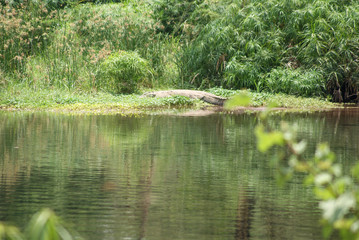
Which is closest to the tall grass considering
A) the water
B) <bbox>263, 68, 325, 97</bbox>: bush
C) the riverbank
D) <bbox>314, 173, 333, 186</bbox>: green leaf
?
the riverbank

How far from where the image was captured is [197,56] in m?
21.2

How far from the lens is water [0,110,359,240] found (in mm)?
4902

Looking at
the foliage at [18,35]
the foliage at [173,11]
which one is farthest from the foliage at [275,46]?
the foliage at [18,35]

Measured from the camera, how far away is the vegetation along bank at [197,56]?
1902 cm

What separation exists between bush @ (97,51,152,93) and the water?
6.60 meters

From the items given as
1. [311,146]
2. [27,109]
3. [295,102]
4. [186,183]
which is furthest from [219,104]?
[186,183]

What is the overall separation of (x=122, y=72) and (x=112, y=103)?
226 centimetres

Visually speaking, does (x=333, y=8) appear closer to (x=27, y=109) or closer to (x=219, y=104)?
(x=219, y=104)

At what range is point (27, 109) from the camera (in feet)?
53.6

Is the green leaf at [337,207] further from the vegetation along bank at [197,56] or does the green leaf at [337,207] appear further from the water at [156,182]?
the vegetation along bank at [197,56]

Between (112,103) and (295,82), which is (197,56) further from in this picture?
(112,103)

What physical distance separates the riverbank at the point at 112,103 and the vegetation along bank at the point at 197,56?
0.19 ft

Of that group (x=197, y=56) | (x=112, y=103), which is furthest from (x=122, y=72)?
(x=197, y=56)

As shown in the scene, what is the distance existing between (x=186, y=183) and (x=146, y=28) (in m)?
15.8
